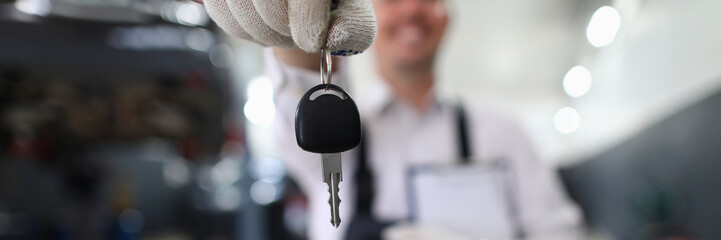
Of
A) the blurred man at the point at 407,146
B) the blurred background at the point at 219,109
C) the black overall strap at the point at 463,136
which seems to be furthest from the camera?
the blurred background at the point at 219,109

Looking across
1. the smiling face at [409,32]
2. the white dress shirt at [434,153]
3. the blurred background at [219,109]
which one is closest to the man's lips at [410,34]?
the smiling face at [409,32]

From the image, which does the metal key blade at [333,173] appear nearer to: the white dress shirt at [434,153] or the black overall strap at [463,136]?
the white dress shirt at [434,153]

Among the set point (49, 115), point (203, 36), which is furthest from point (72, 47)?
point (203, 36)

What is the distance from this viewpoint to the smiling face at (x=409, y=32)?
0.87 metres

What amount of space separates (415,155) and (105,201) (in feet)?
5.35

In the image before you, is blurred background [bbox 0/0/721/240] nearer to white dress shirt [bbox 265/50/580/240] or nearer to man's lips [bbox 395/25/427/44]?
white dress shirt [bbox 265/50/580/240]

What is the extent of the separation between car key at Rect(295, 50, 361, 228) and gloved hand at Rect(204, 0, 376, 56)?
0.01 meters

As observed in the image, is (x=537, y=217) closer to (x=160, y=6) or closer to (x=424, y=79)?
(x=424, y=79)

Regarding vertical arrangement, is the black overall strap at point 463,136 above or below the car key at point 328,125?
above

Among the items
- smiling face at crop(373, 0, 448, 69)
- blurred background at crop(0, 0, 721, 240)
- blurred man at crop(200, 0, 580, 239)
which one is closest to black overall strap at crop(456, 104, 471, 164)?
blurred man at crop(200, 0, 580, 239)

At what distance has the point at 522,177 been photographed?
99 cm

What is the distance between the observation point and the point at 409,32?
882 millimetres

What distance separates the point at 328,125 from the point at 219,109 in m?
2.06

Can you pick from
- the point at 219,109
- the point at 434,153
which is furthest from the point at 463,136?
the point at 219,109
